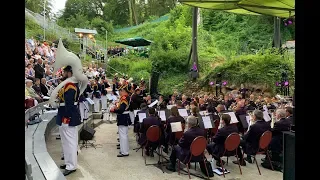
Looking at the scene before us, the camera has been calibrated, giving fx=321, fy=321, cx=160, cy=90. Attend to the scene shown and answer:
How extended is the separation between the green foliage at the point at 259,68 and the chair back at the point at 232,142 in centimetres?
1006

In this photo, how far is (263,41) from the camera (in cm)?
2800

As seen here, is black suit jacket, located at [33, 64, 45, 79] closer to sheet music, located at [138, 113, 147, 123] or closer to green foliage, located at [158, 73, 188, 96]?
sheet music, located at [138, 113, 147, 123]

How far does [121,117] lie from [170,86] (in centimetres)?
1223

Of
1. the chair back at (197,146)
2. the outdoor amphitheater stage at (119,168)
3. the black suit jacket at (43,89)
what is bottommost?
the outdoor amphitheater stage at (119,168)

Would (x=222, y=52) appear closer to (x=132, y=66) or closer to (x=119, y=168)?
(x=132, y=66)

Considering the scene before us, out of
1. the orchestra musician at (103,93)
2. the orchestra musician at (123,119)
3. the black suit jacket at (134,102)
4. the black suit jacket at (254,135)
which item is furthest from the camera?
the orchestra musician at (103,93)

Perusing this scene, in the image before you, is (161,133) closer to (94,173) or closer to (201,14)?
(94,173)

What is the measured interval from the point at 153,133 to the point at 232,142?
6.97ft

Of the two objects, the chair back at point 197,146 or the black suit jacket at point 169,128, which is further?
the black suit jacket at point 169,128

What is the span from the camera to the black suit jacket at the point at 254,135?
7.94m

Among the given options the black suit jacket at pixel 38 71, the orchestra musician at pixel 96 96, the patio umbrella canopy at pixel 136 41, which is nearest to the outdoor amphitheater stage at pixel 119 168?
the black suit jacket at pixel 38 71

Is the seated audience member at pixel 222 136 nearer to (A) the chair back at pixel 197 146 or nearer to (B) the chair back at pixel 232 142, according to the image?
(B) the chair back at pixel 232 142
